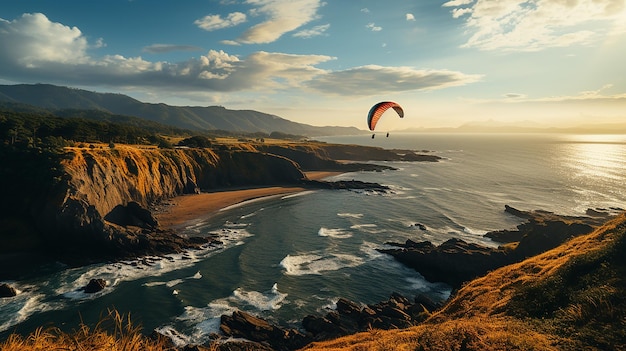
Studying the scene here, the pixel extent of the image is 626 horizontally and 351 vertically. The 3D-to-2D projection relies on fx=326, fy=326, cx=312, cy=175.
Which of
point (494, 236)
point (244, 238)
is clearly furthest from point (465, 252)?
point (244, 238)

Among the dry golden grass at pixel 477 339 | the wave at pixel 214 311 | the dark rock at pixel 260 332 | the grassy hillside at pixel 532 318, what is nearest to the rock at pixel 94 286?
the wave at pixel 214 311

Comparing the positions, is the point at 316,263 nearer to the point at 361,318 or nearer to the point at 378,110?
the point at 361,318

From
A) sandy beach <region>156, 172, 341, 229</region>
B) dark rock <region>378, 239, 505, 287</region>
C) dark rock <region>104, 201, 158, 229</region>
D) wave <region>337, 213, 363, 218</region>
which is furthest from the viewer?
wave <region>337, 213, 363, 218</region>

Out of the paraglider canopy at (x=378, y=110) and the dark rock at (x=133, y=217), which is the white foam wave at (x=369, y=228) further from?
the dark rock at (x=133, y=217)

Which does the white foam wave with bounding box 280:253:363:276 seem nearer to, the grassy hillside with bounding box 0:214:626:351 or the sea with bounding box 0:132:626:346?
the sea with bounding box 0:132:626:346

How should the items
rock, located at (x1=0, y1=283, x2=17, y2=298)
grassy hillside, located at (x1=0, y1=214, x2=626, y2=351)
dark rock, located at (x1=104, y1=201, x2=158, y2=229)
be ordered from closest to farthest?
grassy hillside, located at (x1=0, y1=214, x2=626, y2=351) → rock, located at (x1=0, y1=283, x2=17, y2=298) → dark rock, located at (x1=104, y1=201, x2=158, y2=229)

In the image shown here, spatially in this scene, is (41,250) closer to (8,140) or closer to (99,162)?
(99,162)

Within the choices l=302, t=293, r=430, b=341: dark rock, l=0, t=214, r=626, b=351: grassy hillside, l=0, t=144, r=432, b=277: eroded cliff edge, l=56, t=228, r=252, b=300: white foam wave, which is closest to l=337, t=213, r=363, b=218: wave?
l=56, t=228, r=252, b=300: white foam wave
